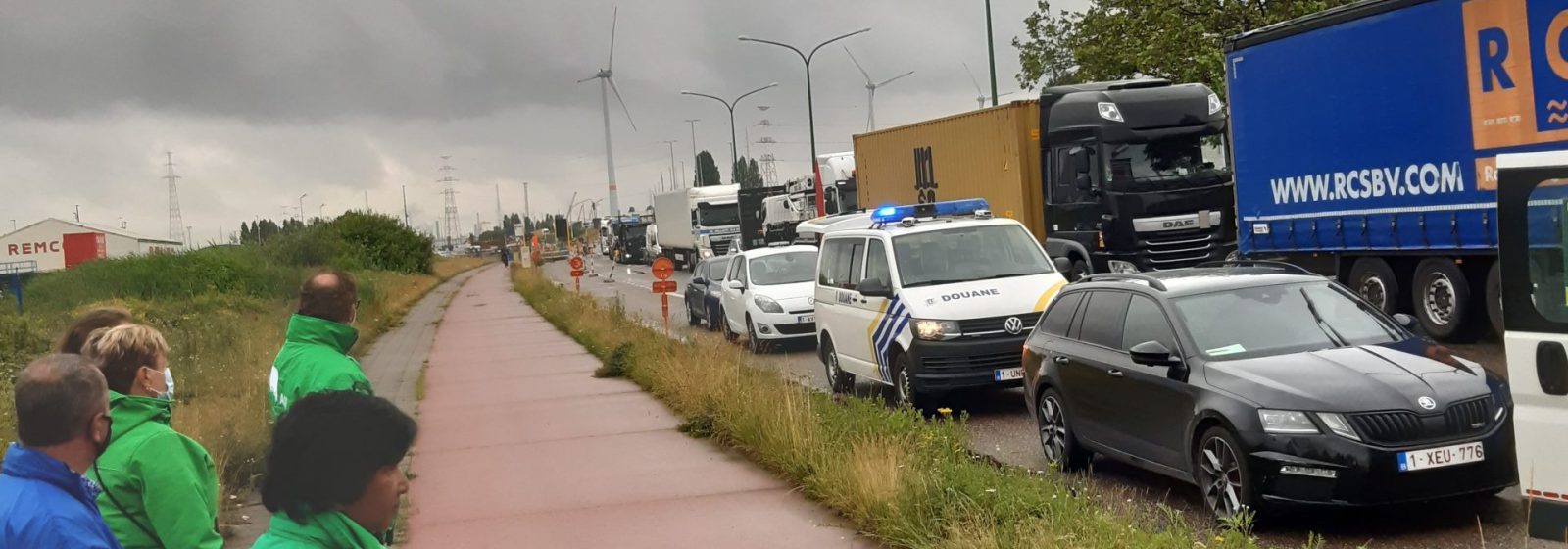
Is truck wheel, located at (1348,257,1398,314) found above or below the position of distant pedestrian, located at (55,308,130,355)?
below

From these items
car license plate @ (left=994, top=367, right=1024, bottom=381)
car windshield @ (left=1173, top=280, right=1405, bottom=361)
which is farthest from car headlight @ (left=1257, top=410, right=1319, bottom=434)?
car license plate @ (left=994, top=367, right=1024, bottom=381)

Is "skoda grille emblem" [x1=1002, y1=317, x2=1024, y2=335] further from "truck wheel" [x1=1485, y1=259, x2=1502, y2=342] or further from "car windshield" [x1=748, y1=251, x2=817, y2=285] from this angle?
"car windshield" [x1=748, y1=251, x2=817, y2=285]

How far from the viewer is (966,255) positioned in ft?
43.9

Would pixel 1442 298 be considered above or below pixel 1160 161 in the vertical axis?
below

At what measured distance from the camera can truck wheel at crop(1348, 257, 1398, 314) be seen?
15.0 meters

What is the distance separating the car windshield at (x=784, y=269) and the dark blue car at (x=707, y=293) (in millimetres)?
1834

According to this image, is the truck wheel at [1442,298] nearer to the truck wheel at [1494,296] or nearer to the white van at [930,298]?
the truck wheel at [1494,296]

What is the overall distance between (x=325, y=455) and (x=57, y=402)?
957 millimetres

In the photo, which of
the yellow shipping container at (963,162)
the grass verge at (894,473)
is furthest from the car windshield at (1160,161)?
the grass verge at (894,473)

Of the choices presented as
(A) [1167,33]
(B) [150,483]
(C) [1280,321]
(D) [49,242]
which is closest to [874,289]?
(C) [1280,321]

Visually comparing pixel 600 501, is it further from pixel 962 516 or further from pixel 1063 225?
pixel 1063 225

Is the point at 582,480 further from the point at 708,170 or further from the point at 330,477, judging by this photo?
the point at 708,170

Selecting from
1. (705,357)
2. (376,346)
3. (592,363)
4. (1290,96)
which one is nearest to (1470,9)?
(1290,96)

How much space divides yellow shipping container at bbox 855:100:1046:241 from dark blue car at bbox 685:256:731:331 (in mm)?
3778
